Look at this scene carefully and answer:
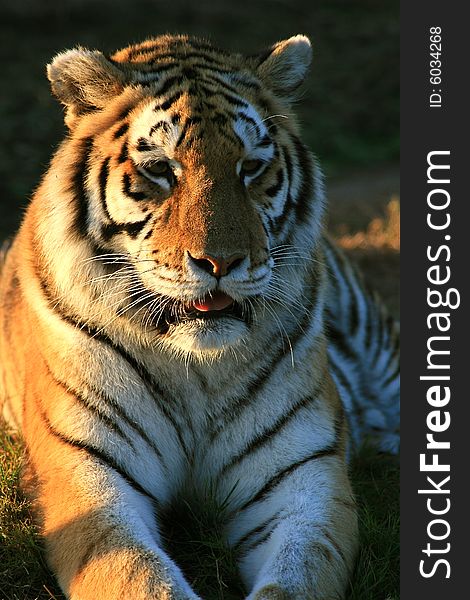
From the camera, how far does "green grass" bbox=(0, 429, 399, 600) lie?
2.98 m

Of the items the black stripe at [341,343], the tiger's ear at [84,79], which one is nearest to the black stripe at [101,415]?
the tiger's ear at [84,79]

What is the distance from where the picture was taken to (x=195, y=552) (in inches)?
124

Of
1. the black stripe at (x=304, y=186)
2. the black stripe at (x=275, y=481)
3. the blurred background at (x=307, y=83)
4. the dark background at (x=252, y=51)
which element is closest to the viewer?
the black stripe at (x=275, y=481)

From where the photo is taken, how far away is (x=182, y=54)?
130 inches

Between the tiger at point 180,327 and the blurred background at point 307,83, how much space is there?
4054 mm

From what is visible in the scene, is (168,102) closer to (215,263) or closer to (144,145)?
(144,145)

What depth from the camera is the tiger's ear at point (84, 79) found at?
10.1 ft

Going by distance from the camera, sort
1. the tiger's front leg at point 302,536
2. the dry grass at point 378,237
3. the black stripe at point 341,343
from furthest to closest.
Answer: the dry grass at point 378,237 → the black stripe at point 341,343 → the tiger's front leg at point 302,536

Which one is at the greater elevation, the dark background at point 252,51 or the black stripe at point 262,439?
the dark background at point 252,51

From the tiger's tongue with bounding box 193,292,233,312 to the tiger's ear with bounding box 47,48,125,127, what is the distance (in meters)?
0.71

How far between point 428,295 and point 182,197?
95 cm

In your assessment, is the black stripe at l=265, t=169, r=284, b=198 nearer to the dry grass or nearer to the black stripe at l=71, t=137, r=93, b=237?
the black stripe at l=71, t=137, r=93, b=237

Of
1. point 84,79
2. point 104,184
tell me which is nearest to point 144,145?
point 104,184

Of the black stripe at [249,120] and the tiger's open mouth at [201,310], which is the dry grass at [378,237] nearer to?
the black stripe at [249,120]
